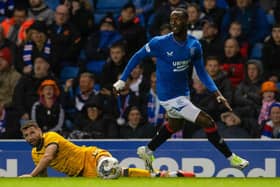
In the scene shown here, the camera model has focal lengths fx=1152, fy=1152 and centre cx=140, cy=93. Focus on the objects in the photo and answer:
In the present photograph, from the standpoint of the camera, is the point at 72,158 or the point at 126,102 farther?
the point at 126,102

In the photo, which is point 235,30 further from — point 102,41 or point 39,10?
point 39,10

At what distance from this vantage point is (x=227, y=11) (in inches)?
640

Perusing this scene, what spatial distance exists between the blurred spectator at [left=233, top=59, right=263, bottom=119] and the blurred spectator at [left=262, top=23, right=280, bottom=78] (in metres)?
0.36

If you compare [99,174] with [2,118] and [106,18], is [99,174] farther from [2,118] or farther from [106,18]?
[106,18]

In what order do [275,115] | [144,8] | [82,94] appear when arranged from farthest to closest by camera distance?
1. [144,8]
2. [82,94]
3. [275,115]

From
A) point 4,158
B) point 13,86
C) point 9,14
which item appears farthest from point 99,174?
point 9,14

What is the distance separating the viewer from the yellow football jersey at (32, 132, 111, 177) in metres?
12.8

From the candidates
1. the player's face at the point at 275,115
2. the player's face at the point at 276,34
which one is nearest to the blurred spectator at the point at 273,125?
the player's face at the point at 275,115

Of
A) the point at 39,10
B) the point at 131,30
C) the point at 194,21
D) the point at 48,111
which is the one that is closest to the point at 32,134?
the point at 48,111

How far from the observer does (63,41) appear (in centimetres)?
1658

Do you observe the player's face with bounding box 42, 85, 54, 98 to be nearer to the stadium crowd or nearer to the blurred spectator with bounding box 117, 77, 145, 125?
the stadium crowd

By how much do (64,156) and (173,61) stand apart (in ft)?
5.61

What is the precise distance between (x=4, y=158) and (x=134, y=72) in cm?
242
